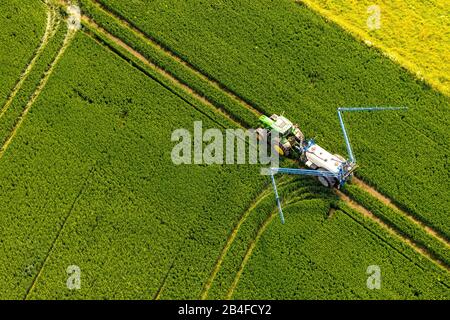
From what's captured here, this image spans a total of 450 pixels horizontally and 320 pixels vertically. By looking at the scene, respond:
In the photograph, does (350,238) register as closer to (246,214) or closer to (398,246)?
(398,246)

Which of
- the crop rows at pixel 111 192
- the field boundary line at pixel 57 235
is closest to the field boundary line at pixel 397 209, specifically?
→ the crop rows at pixel 111 192

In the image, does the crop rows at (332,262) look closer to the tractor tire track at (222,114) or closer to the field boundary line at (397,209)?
the tractor tire track at (222,114)

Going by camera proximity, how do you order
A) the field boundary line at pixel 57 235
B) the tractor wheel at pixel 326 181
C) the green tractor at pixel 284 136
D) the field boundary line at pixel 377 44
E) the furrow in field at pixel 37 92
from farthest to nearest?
1. the field boundary line at pixel 377 44
2. the furrow in field at pixel 37 92
3. the green tractor at pixel 284 136
4. the tractor wheel at pixel 326 181
5. the field boundary line at pixel 57 235

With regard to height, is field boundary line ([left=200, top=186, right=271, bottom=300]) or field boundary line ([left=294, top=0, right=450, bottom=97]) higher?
field boundary line ([left=294, top=0, right=450, bottom=97])

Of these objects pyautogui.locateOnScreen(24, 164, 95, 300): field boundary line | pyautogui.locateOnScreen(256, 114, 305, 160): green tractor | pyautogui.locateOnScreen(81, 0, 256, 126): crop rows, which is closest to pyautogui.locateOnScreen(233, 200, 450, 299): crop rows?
pyautogui.locateOnScreen(256, 114, 305, 160): green tractor

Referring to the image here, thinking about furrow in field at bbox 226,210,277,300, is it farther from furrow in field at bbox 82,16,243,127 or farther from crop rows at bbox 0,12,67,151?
crop rows at bbox 0,12,67,151

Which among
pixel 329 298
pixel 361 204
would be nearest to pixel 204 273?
pixel 329 298
